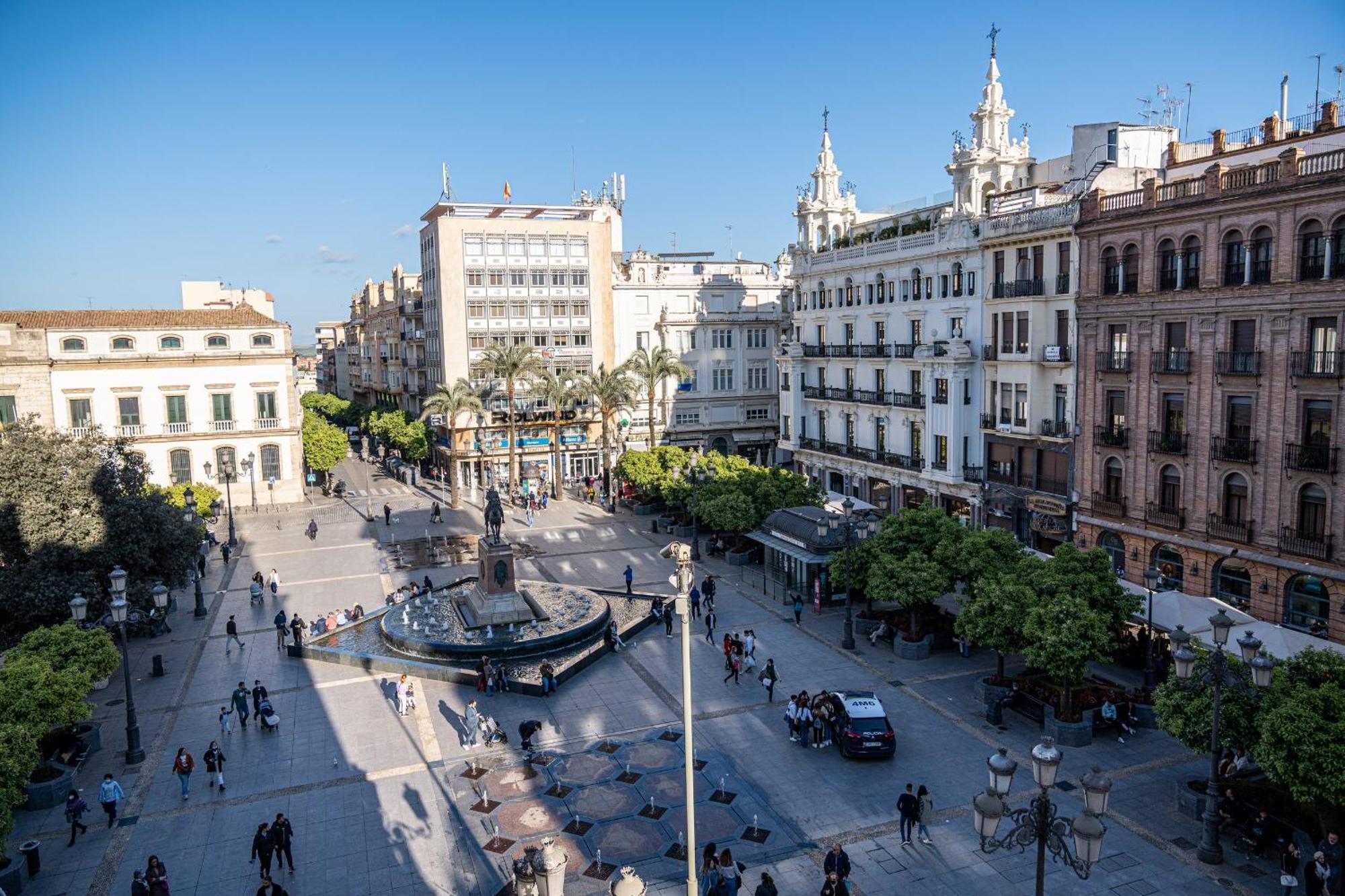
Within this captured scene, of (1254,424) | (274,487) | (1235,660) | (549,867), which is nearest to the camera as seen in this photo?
(549,867)

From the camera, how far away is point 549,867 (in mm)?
11328

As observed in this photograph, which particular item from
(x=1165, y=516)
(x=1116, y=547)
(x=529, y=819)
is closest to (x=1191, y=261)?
(x=1165, y=516)

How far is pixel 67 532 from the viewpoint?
95.1 feet

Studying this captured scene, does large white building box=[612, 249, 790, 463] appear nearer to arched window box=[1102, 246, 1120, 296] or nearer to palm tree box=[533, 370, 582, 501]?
palm tree box=[533, 370, 582, 501]

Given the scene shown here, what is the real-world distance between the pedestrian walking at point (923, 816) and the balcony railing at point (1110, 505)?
2134cm

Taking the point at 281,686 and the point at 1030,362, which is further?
the point at 1030,362

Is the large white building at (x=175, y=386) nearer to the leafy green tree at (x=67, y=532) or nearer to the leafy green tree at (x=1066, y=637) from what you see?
the leafy green tree at (x=67, y=532)

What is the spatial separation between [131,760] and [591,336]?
51.0 m

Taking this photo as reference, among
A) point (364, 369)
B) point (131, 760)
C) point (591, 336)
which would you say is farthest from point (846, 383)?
point (364, 369)

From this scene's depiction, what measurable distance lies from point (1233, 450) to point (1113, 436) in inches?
213

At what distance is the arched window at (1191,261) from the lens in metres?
32.9

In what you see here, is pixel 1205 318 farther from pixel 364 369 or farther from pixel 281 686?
pixel 364 369

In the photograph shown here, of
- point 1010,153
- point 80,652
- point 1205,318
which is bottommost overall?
point 80,652

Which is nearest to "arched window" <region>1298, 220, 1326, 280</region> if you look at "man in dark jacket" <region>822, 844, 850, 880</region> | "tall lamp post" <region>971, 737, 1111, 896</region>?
"tall lamp post" <region>971, 737, 1111, 896</region>
